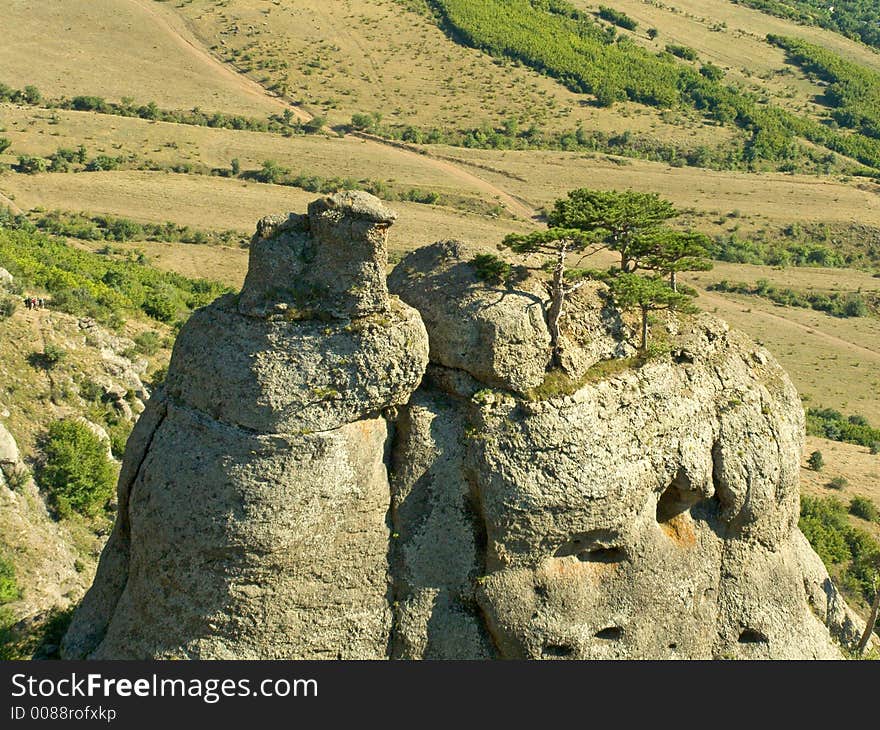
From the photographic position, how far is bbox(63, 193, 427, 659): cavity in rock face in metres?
21.5

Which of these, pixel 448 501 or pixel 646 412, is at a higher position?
pixel 646 412

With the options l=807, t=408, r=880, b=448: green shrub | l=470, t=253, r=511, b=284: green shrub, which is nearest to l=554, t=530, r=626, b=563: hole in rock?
l=470, t=253, r=511, b=284: green shrub

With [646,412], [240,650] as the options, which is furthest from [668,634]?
[240,650]

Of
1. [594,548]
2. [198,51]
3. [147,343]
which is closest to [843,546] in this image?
[594,548]

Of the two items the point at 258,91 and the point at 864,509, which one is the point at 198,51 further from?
the point at 864,509

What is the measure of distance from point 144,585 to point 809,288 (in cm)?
8659

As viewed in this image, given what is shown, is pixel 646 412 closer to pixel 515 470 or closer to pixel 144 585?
pixel 515 470

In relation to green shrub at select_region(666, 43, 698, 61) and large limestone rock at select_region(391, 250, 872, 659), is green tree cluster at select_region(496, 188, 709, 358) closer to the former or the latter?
large limestone rock at select_region(391, 250, 872, 659)

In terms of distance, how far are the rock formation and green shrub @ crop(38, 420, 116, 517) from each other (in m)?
12.7

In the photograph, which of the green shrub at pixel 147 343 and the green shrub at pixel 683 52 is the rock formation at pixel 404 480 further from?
the green shrub at pixel 683 52

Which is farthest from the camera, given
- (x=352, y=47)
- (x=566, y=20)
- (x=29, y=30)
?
(x=566, y=20)

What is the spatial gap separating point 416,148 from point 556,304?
99.4 m

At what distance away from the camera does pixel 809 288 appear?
96.9 m

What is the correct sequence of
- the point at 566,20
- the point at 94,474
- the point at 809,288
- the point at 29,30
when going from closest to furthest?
the point at 94,474, the point at 809,288, the point at 29,30, the point at 566,20
